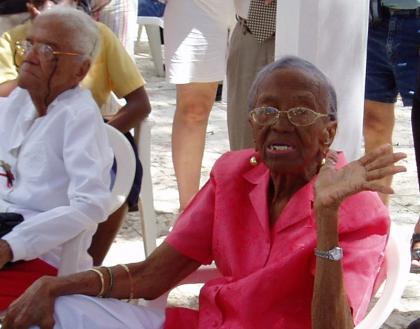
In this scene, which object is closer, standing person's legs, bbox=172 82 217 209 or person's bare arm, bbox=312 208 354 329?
person's bare arm, bbox=312 208 354 329

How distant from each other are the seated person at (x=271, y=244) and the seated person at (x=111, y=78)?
1162mm

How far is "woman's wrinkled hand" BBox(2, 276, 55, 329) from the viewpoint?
2.45 m

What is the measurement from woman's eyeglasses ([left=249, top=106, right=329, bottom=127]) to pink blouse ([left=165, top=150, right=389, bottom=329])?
0.13 metres

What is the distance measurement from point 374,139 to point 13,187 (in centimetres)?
201

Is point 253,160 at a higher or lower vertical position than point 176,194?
higher

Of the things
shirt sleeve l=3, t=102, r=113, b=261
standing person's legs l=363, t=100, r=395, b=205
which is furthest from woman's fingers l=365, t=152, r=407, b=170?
standing person's legs l=363, t=100, r=395, b=205

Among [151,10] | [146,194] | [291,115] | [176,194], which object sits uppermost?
[291,115]

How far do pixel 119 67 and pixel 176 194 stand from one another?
1.84 m

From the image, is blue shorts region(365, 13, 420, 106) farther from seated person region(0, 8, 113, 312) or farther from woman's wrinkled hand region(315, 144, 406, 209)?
woman's wrinkled hand region(315, 144, 406, 209)

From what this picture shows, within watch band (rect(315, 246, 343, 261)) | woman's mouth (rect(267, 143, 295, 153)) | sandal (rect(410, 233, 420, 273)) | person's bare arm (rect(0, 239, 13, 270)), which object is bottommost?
sandal (rect(410, 233, 420, 273))

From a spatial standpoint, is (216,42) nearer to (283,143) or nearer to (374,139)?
(374,139)

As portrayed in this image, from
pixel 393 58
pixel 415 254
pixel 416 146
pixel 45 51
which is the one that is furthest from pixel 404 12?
pixel 45 51

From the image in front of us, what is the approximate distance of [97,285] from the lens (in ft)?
8.38

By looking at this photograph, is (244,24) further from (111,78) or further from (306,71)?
(306,71)
